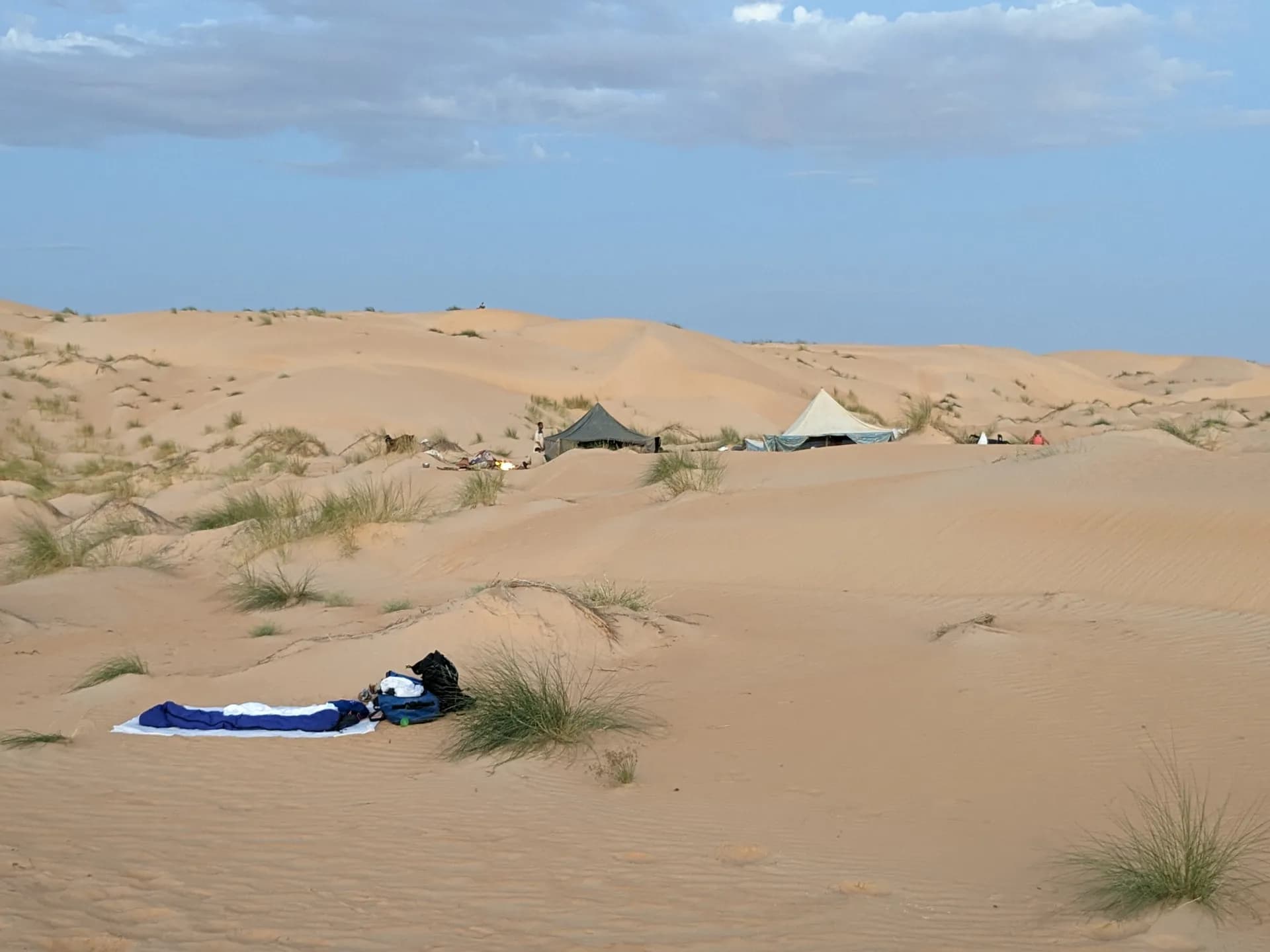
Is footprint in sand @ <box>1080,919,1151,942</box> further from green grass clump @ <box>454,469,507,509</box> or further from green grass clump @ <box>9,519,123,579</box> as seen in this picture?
green grass clump @ <box>454,469,507,509</box>

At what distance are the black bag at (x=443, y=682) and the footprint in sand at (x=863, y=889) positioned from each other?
3861 mm

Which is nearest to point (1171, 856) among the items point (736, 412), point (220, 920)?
point (220, 920)

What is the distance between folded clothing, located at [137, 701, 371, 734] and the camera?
8.38m

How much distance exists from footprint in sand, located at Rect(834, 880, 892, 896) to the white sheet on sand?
13.2ft

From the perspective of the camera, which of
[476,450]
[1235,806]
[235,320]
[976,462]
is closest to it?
[1235,806]

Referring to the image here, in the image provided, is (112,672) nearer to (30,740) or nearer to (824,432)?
(30,740)

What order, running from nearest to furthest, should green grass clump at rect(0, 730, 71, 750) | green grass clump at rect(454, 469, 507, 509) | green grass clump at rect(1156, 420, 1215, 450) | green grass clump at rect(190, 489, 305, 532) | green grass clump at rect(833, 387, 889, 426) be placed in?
green grass clump at rect(0, 730, 71, 750)
green grass clump at rect(190, 489, 305, 532)
green grass clump at rect(454, 469, 507, 509)
green grass clump at rect(1156, 420, 1215, 450)
green grass clump at rect(833, 387, 889, 426)

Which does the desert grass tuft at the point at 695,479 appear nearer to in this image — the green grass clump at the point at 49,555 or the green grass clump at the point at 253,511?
the green grass clump at the point at 253,511

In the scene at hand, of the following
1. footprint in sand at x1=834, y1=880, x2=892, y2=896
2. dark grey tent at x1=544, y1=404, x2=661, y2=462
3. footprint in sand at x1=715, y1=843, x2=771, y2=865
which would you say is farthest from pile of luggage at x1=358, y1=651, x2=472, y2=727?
dark grey tent at x1=544, y1=404, x2=661, y2=462

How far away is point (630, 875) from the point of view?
5.46 metres

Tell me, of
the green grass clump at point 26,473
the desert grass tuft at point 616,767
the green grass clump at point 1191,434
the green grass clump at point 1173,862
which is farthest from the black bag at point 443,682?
the green grass clump at point 26,473

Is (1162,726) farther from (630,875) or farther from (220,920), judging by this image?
(220,920)

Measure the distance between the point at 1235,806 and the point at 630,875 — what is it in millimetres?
2872

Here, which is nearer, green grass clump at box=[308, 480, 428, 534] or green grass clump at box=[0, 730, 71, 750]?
green grass clump at box=[0, 730, 71, 750]
